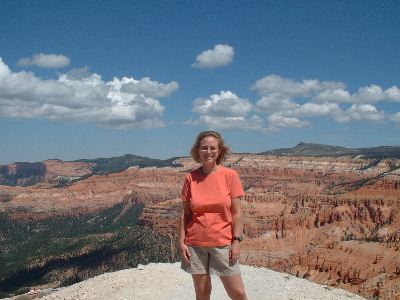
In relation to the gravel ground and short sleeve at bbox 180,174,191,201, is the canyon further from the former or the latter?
short sleeve at bbox 180,174,191,201

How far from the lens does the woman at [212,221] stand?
7.54m

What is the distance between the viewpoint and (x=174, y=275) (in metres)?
17.1

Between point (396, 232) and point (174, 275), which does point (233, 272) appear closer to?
point (174, 275)

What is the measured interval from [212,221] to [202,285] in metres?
1.12

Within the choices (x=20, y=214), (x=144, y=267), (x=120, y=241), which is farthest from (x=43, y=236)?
(x=144, y=267)

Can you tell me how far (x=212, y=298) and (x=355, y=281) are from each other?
36728mm

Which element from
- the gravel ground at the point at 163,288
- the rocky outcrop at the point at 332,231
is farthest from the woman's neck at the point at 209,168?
the rocky outcrop at the point at 332,231

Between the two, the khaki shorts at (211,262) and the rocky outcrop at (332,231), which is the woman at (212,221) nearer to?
the khaki shorts at (211,262)

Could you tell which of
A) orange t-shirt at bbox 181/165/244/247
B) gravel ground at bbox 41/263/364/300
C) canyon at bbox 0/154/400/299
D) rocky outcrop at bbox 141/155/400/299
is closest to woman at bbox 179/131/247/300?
orange t-shirt at bbox 181/165/244/247

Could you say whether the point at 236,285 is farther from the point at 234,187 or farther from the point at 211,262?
the point at 234,187

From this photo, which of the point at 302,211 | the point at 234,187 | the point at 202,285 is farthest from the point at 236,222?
the point at 302,211

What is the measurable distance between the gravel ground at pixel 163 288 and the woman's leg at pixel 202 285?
701 centimetres

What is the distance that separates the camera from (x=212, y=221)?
753cm

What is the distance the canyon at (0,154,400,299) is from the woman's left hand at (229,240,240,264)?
31553 mm
